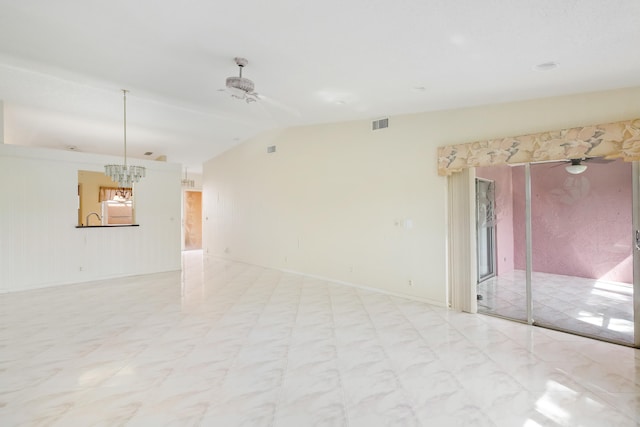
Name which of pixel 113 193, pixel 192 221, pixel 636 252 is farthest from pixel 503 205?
pixel 192 221

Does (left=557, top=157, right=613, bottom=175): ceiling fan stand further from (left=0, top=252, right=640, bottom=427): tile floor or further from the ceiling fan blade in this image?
(left=0, top=252, right=640, bottom=427): tile floor

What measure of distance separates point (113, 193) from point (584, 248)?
9.81m

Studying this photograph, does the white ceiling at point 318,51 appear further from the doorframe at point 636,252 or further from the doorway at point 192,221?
the doorway at point 192,221

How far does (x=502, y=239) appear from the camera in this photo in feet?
16.5

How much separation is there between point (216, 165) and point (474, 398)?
9.38m

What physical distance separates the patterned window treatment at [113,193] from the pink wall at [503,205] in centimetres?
775

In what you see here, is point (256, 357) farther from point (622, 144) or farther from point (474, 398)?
point (622, 144)

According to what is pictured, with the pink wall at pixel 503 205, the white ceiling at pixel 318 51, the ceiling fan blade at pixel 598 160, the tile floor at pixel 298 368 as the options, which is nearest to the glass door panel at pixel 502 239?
the pink wall at pixel 503 205

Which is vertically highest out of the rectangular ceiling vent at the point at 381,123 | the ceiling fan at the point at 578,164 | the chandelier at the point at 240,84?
the rectangular ceiling vent at the point at 381,123

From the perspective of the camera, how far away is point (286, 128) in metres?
7.43

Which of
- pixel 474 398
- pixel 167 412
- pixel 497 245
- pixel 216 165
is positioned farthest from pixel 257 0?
pixel 216 165

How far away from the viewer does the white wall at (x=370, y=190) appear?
4.16 metres

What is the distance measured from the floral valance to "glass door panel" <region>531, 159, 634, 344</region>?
0.37 metres

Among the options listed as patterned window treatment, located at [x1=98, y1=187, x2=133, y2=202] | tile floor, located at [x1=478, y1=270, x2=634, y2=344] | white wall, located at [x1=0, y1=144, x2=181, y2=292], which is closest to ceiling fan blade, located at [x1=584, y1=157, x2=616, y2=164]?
tile floor, located at [x1=478, y1=270, x2=634, y2=344]
